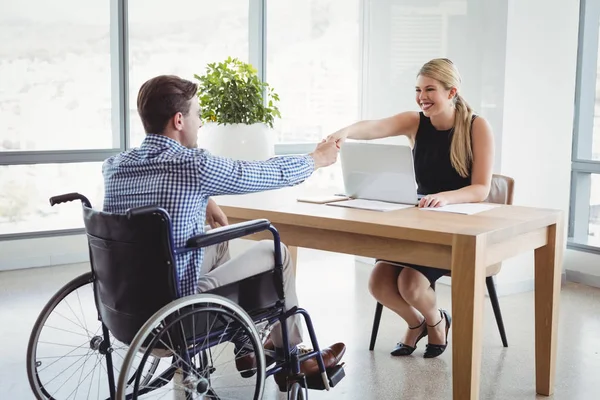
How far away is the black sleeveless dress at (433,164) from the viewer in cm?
337

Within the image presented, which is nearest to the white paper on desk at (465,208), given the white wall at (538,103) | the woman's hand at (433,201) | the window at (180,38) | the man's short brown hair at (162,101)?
the woman's hand at (433,201)

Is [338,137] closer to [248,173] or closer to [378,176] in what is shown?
[378,176]

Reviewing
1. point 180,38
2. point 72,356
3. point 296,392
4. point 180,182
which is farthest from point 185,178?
point 180,38

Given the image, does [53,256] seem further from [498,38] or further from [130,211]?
[130,211]

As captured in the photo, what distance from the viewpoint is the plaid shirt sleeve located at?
2295mm

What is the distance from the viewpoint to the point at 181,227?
2281mm

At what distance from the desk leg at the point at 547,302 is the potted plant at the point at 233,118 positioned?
204cm

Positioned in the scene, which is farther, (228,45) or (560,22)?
(228,45)

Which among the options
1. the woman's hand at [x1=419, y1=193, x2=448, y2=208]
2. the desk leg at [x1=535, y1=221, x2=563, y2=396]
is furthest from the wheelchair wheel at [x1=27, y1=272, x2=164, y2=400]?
the desk leg at [x1=535, y1=221, x2=563, y2=396]

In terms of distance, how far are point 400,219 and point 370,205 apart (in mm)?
308

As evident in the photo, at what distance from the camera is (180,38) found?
599 centimetres

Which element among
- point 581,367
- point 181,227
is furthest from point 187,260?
point 581,367

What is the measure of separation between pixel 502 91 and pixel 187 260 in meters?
2.69

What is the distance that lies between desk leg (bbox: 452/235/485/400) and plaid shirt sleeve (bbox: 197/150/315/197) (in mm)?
546
